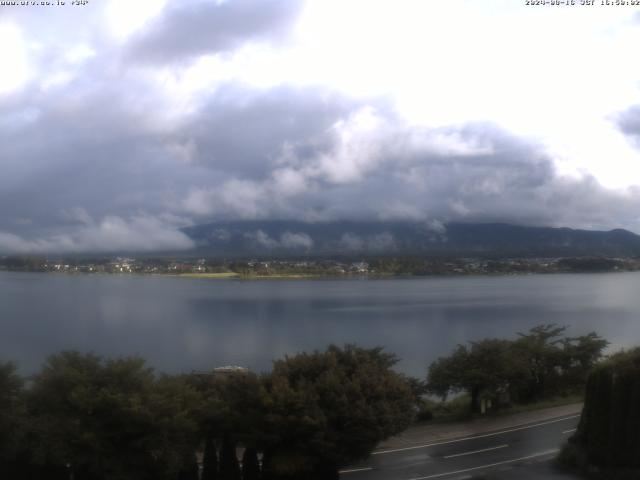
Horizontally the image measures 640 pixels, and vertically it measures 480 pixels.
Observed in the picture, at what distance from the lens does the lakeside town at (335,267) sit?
135000mm

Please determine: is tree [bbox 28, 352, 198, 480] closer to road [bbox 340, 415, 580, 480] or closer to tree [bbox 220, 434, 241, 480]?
tree [bbox 220, 434, 241, 480]

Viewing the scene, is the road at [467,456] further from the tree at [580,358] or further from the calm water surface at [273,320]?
the calm water surface at [273,320]

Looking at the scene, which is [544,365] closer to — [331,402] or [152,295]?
[331,402]

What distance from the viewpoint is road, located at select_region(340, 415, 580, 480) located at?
1507cm

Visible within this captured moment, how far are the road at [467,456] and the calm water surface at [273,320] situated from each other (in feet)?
54.8

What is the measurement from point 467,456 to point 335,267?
124 meters

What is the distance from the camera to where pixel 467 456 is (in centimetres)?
1634

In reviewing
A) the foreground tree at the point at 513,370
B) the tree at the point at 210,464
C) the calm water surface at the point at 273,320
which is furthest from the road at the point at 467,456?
the calm water surface at the point at 273,320

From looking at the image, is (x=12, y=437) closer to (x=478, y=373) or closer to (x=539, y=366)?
(x=478, y=373)

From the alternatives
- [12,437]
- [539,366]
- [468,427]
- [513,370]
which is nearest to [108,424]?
[12,437]

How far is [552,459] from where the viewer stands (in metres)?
15.5

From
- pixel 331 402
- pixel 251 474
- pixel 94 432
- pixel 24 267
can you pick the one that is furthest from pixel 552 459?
pixel 24 267

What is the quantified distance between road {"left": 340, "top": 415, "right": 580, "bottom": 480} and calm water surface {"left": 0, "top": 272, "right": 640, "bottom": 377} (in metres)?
16.7

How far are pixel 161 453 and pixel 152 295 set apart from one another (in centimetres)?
8221
